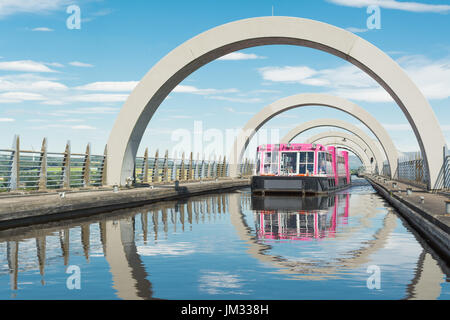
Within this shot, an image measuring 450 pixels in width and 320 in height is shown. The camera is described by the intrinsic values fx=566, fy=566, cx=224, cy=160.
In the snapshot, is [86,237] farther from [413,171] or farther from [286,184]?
[413,171]

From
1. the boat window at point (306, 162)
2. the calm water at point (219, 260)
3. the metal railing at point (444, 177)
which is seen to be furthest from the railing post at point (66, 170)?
the metal railing at point (444, 177)

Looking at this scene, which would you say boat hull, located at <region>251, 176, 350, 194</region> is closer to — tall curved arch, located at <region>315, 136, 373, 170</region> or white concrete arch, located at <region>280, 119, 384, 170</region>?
white concrete arch, located at <region>280, 119, 384, 170</region>

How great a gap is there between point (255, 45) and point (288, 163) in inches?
268

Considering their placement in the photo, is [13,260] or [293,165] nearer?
[13,260]

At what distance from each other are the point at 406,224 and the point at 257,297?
32.1 feet

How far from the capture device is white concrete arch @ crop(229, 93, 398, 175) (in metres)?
51.5

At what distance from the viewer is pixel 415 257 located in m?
9.38

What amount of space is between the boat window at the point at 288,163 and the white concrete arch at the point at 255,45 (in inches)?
251

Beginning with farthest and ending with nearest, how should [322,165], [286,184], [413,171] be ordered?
[413,171] → [322,165] → [286,184]

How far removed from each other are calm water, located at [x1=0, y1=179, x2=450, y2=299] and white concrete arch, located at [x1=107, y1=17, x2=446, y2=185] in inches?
510

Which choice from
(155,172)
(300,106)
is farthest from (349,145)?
(155,172)

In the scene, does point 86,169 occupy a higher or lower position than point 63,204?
higher

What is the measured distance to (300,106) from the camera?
53.8 m

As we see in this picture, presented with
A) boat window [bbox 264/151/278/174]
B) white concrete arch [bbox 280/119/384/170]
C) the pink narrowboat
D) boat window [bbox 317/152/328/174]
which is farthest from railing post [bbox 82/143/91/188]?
white concrete arch [bbox 280/119/384/170]
